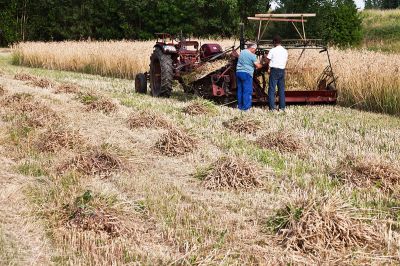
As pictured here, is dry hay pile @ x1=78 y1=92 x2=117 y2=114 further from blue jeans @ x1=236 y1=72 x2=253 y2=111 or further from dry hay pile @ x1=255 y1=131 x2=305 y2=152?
dry hay pile @ x1=255 y1=131 x2=305 y2=152

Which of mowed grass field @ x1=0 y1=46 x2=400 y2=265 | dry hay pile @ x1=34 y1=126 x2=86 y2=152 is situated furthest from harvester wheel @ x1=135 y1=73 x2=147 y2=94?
dry hay pile @ x1=34 y1=126 x2=86 y2=152

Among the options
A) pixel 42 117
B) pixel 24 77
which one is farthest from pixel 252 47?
pixel 24 77

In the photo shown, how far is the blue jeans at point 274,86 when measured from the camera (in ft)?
31.9

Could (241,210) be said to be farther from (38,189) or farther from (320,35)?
(320,35)

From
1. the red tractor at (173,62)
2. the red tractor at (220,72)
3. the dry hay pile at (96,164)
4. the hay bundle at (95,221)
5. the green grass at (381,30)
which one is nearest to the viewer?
the hay bundle at (95,221)

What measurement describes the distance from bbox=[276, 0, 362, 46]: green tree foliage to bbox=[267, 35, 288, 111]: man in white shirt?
78.7ft

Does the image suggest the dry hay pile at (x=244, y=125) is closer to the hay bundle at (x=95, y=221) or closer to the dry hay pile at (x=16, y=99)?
the hay bundle at (x=95, y=221)

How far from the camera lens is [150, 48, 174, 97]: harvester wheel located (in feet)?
35.2

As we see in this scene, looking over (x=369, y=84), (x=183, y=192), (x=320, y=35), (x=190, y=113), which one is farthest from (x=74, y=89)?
(x=320, y=35)

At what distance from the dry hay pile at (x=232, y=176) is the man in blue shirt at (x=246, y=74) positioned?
445 cm

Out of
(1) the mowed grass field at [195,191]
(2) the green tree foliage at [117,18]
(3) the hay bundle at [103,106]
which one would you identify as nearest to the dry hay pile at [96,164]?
(1) the mowed grass field at [195,191]

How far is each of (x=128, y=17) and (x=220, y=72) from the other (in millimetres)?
34277

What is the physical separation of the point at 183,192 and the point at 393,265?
6.76 feet

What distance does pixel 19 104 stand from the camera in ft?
29.3
